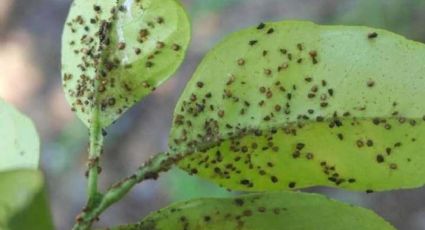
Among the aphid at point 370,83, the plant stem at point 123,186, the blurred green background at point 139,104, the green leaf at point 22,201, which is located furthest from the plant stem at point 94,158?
the blurred green background at point 139,104

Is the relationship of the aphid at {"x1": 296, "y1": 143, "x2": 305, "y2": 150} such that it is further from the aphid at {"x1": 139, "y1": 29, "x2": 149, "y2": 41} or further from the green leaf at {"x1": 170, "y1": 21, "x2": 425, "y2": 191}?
the aphid at {"x1": 139, "y1": 29, "x2": 149, "y2": 41}

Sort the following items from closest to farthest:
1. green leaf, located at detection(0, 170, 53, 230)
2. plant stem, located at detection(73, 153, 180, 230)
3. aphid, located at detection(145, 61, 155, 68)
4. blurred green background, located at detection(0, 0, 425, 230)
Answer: green leaf, located at detection(0, 170, 53, 230)
plant stem, located at detection(73, 153, 180, 230)
aphid, located at detection(145, 61, 155, 68)
blurred green background, located at detection(0, 0, 425, 230)

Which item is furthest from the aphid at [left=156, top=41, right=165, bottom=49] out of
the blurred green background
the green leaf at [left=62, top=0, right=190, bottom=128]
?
the blurred green background

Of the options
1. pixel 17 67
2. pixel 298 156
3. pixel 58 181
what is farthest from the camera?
Answer: pixel 17 67

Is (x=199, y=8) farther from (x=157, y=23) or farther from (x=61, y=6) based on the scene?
(x=157, y=23)

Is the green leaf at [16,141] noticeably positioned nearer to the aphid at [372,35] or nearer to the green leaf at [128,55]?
the green leaf at [128,55]

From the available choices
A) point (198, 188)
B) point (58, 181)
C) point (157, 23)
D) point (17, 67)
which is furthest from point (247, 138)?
point (17, 67)
